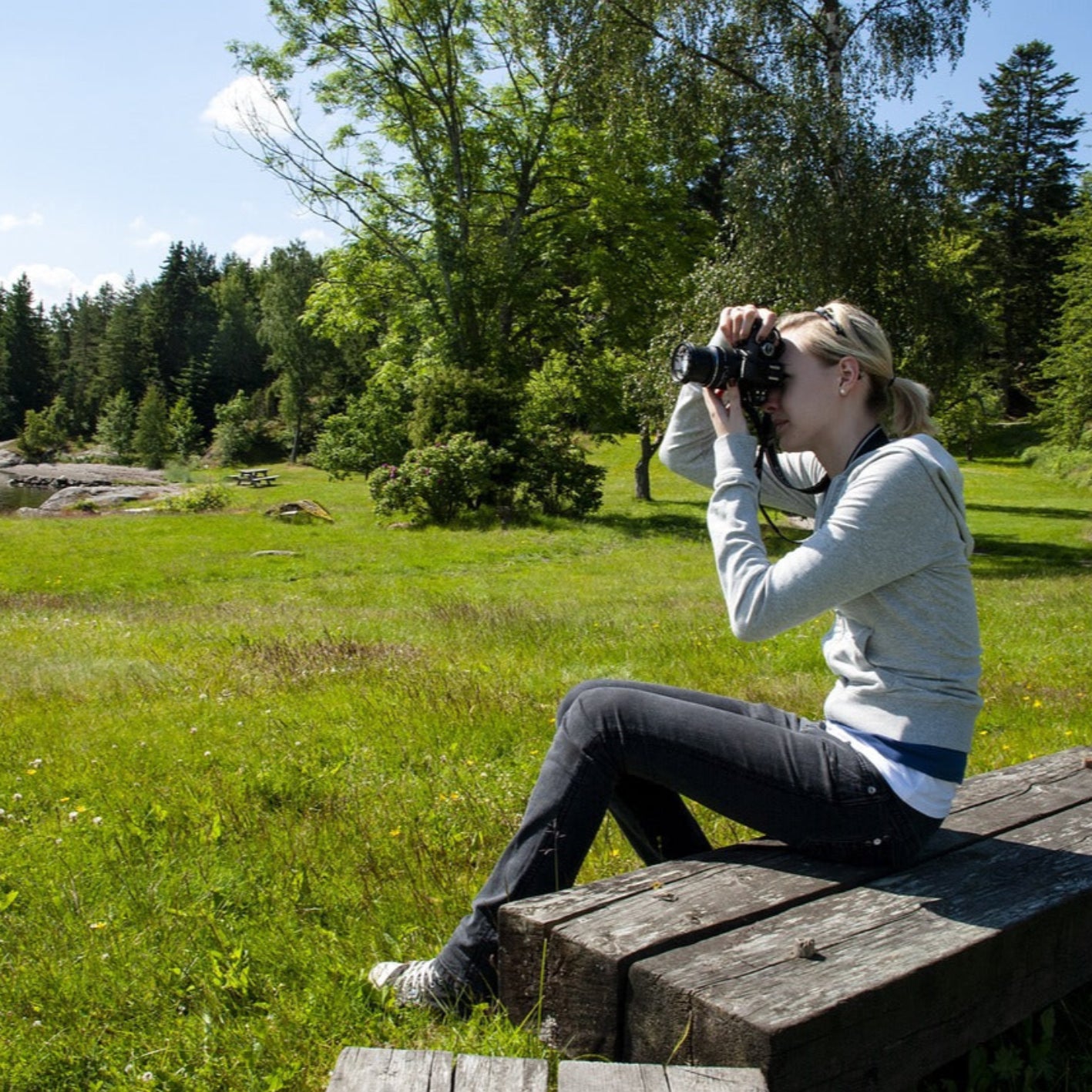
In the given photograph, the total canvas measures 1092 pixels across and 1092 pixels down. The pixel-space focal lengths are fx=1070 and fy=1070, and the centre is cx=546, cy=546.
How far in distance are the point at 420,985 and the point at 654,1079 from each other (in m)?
1.00

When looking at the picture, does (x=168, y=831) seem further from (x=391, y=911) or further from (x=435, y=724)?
(x=435, y=724)

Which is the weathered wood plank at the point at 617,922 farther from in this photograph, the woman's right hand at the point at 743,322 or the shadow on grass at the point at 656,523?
the shadow on grass at the point at 656,523

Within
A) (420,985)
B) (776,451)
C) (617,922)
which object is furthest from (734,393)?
(420,985)

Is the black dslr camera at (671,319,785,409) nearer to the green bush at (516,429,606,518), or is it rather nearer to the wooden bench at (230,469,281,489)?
the green bush at (516,429,606,518)

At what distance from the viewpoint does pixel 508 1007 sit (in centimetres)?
247

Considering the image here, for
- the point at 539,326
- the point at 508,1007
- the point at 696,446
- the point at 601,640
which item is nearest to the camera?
the point at 508,1007

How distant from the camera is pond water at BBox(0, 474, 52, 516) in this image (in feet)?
102

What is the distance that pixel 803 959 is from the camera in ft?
7.10

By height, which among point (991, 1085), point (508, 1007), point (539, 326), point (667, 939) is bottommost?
point (991, 1085)

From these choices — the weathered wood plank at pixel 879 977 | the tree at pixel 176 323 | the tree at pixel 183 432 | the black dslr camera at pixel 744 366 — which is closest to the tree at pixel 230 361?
the tree at pixel 176 323

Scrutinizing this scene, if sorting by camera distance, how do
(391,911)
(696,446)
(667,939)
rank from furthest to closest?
(696,446)
(391,911)
(667,939)

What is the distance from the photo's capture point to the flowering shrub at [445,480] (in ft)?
74.7

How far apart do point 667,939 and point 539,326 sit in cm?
2666

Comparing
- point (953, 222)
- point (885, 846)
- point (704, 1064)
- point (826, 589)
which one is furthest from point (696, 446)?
point (953, 222)
